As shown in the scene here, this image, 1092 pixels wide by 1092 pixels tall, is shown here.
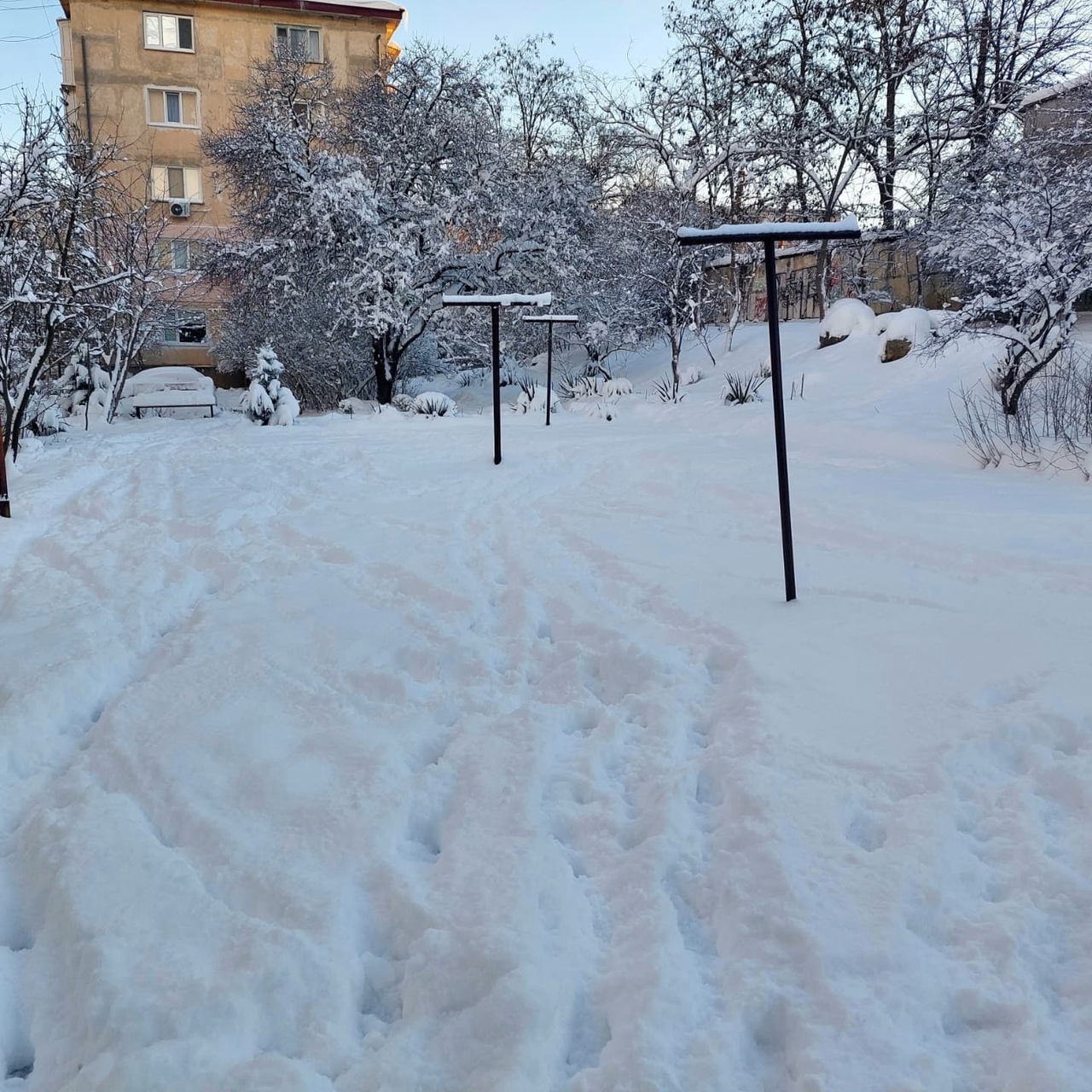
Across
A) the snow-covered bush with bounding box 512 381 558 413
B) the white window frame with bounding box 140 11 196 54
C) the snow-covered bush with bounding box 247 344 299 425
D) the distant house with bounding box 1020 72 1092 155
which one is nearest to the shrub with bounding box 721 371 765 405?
the snow-covered bush with bounding box 512 381 558 413

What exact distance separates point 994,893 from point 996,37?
19643mm

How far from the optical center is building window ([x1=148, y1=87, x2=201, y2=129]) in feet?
78.3

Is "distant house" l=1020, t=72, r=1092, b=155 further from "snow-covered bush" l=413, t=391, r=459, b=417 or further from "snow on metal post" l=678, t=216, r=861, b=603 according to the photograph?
"snow on metal post" l=678, t=216, r=861, b=603

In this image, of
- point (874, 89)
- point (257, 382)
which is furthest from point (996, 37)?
point (257, 382)

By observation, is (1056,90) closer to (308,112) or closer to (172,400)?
(308,112)

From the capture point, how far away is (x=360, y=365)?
18609 mm

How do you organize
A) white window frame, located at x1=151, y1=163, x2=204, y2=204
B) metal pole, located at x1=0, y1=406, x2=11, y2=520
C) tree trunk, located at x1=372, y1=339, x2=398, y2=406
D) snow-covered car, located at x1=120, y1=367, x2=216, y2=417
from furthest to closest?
white window frame, located at x1=151, y1=163, x2=204, y2=204 < tree trunk, located at x1=372, y1=339, x2=398, y2=406 < snow-covered car, located at x1=120, y1=367, x2=216, y2=417 < metal pole, located at x1=0, y1=406, x2=11, y2=520

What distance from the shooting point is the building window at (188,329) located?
23.1 m

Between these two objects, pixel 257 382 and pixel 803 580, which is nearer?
pixel 803 580

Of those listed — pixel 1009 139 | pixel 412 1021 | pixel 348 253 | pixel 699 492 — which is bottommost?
pixel 412 1021

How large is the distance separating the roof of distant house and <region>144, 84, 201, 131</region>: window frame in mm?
19337

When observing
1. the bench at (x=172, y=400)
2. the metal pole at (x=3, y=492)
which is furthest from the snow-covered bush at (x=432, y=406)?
the metal pole at (x=3, y=492)

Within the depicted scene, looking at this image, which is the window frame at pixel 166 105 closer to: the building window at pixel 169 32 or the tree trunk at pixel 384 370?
the building window at pixel 169 32

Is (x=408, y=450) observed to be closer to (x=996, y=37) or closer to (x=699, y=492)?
(x=699, y=492)
